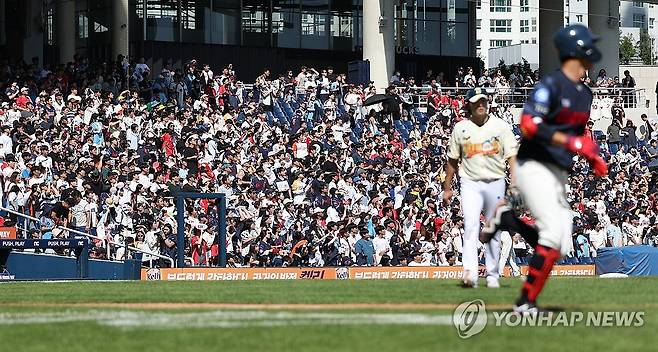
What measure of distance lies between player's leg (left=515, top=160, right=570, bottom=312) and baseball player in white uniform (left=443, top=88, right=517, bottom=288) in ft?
11.7

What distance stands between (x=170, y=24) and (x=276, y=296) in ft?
125

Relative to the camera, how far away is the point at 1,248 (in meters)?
22.5

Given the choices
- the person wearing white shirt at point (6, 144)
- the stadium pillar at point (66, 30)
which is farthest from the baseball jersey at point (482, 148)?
the stadium pillar at point (66, 30)

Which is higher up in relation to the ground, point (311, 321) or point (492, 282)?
point (311, 321)

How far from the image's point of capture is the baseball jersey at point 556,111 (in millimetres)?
9117

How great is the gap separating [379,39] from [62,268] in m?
21.5

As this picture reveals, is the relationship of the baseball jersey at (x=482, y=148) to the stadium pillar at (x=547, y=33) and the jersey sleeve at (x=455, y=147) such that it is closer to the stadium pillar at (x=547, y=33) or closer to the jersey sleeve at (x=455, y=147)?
the jersey sleeve at (x=455, y=147)

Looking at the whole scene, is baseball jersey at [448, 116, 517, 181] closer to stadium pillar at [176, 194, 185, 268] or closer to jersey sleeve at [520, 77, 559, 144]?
jersey sleeve at [520, 77, 559, 144]

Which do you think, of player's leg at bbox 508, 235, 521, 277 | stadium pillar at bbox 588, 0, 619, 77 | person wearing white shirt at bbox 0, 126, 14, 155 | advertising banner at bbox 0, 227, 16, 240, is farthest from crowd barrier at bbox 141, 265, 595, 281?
stadium pillar at bbox 588, 0, 619, 77

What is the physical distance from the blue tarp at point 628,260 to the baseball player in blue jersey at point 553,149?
1786 centimetres

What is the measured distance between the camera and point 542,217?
9188 millimetres

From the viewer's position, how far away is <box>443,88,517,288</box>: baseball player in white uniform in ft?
42.4

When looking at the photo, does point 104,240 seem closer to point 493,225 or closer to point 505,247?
point 505,247

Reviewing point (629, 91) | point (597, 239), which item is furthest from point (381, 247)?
point (629, 91)
